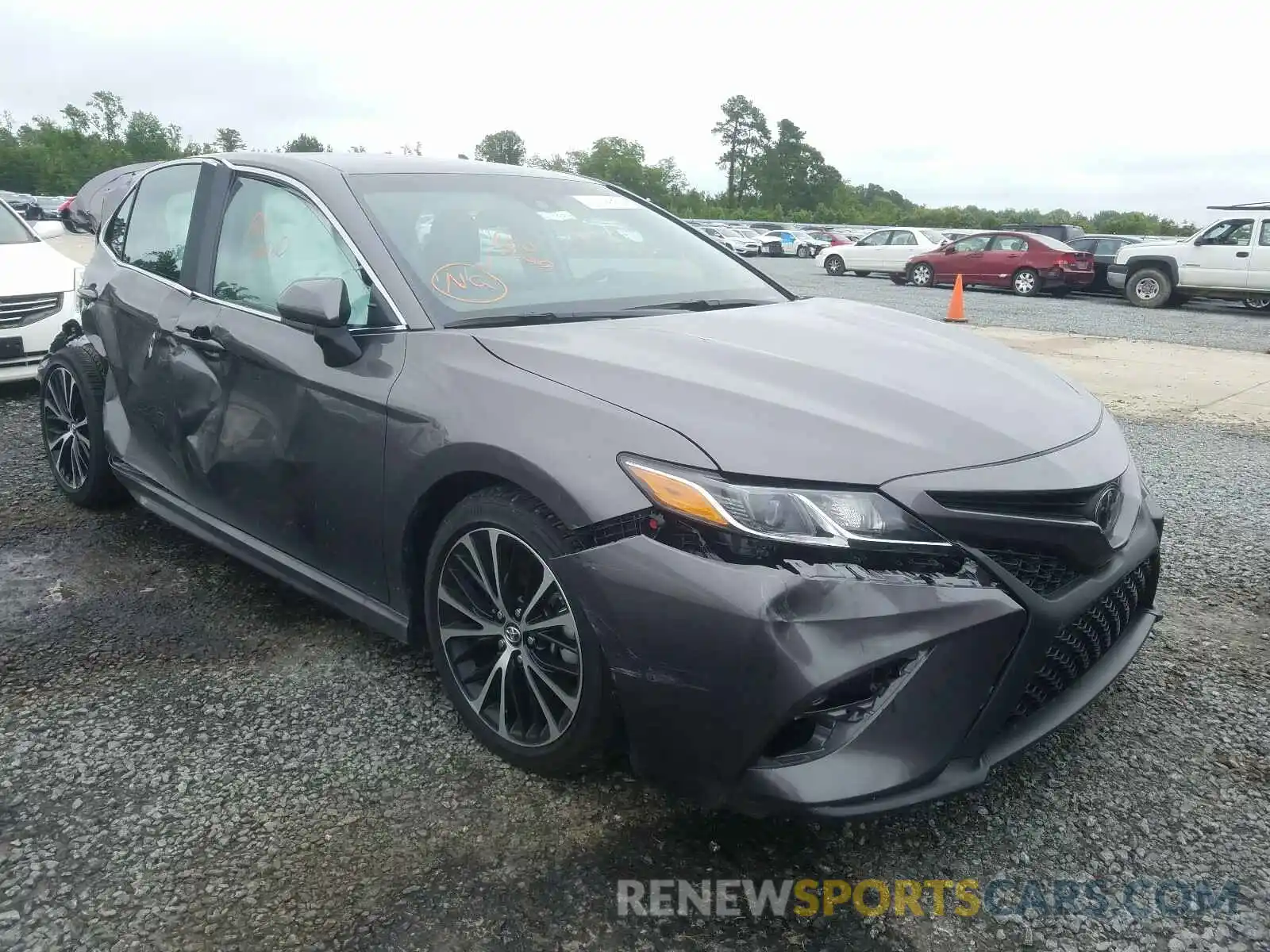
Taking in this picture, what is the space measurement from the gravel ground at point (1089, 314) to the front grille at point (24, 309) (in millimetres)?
7391

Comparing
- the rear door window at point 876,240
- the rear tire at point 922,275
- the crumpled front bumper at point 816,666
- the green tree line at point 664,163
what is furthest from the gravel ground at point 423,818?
the green tree line at point 664,163

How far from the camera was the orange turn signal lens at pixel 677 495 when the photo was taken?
6.56ft

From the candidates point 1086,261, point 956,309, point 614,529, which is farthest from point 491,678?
point 1086,261

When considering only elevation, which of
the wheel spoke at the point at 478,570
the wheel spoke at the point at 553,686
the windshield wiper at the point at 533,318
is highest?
the windshield wiper at the point at 533,318

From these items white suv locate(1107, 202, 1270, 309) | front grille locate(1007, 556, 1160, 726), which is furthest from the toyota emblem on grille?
white suv locate(1107, 202, 1270, 309)

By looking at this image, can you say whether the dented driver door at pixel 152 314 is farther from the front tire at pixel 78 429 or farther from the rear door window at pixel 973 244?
the rear door window at pixel 973 244

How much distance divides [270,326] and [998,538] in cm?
221

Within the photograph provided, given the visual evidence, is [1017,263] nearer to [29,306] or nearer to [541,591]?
[29,306]

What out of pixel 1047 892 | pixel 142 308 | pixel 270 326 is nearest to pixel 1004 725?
pixel 1047 892

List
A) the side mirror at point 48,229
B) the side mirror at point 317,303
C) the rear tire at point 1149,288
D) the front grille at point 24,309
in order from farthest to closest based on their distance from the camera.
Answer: the rear tire at point 1149,288 < the side mirror at point 48,229 < the front grille at point 24,309 < the side mirror at point 317,303

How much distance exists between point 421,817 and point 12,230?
7358mm

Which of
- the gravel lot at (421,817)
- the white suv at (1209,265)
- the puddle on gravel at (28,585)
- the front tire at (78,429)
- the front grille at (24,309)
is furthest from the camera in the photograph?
the white suv at (1209,265)

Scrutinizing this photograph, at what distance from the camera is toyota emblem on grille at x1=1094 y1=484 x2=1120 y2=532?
2.25 m

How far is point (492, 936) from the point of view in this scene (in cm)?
197
